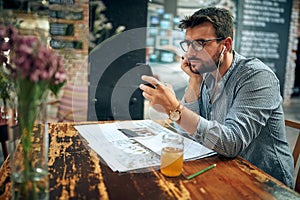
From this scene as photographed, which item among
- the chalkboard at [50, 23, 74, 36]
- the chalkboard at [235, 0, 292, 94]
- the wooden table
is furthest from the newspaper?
the chalkboard at [235, 0, 292, 94]

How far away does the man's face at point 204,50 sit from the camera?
140 centimetres

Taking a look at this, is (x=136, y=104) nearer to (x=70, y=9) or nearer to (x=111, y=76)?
(x=111, y=76)

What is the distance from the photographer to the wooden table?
817 mm

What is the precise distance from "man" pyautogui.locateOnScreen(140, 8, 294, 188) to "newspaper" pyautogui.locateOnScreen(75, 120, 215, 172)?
0.11 meters

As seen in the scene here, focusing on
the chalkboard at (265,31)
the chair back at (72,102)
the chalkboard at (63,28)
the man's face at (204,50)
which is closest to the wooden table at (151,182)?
the man's face at (204,50)

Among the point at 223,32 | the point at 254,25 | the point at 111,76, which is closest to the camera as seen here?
the point at 223,32

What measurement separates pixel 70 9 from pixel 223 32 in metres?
2.55

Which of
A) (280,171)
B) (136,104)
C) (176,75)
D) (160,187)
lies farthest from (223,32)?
(136,104)

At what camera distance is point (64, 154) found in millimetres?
1086

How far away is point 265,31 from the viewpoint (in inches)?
221

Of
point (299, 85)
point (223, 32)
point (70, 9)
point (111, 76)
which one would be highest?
point (70, 9)

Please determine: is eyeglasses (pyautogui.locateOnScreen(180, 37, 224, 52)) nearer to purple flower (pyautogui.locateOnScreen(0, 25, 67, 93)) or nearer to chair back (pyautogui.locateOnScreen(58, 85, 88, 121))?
purple flower (pyautogui.locateOnScreen(0, 25, 67, 93))

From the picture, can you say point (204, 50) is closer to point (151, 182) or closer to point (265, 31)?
point (151, 182)

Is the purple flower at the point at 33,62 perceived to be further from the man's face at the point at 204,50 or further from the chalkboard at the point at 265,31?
the chalkboard at the point at 265,31
